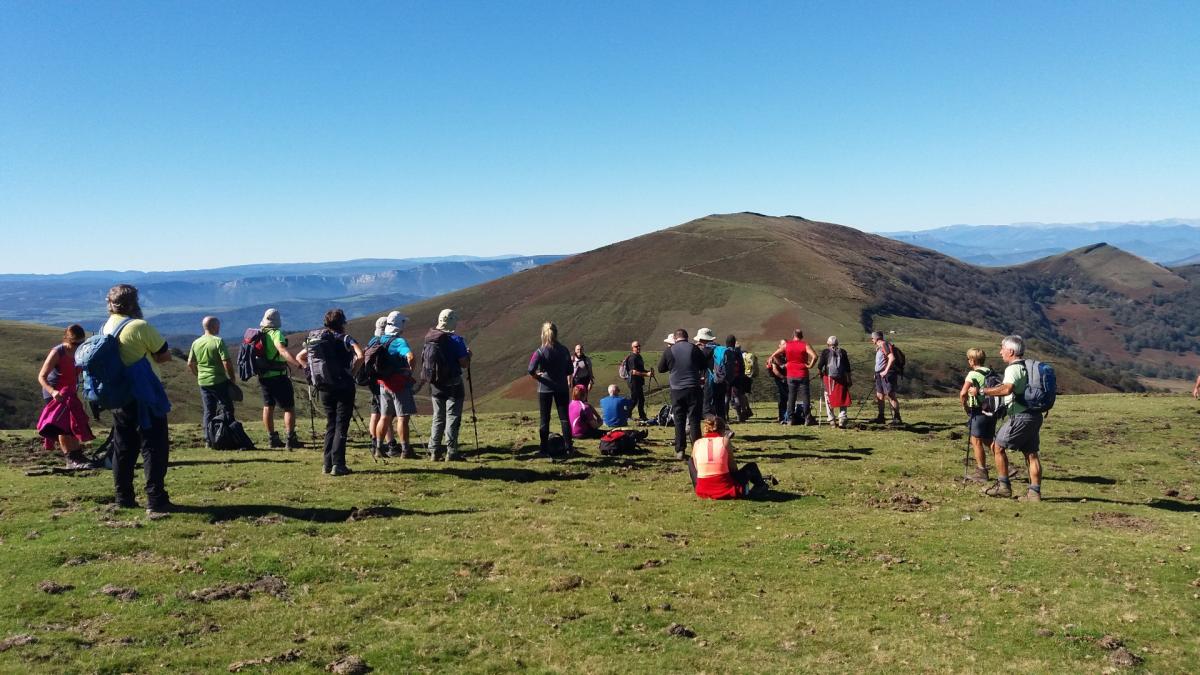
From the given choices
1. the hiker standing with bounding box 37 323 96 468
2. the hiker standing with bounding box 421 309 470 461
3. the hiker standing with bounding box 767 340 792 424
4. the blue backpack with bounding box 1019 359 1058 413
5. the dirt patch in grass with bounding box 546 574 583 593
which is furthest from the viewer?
the hiker standing with bounding box 767 340 792 424

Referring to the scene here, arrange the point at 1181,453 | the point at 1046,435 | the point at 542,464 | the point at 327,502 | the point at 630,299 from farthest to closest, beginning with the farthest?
1. the point at 630,299
2. the point at 1046,435
3. the point at 1181,453
4. the point at 542,464
5. the point at 327,502

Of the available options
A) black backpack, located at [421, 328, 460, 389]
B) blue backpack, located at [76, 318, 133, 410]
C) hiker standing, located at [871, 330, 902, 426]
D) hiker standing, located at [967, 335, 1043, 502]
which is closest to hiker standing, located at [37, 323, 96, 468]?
blue backpack, located at [76, 318, 133, 410]

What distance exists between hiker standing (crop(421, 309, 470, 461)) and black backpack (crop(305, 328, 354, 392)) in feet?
5.22

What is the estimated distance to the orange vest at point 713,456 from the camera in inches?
500

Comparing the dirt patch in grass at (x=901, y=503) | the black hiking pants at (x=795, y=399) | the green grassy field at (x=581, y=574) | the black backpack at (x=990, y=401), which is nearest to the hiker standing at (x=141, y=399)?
the green grassy field at (x=581, y=574)

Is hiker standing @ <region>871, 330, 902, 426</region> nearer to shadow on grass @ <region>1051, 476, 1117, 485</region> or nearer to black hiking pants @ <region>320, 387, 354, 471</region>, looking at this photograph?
shadow on grass @ <region>1051, 476, 1117, 485</region>

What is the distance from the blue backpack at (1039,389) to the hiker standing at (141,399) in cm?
1332

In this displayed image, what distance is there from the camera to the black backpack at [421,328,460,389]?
14445mm

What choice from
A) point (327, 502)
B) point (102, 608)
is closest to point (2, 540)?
point (102, 608)

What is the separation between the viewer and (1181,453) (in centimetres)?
1898

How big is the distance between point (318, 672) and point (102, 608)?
2849 millimetres

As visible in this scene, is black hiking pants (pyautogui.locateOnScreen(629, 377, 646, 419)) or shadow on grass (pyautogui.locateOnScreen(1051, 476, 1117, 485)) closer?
Answer: shadow on grass (pyautogui.locateOnScreen(1051, 476, 1117, 485))

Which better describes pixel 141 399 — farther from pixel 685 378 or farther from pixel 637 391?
pixel 637 391

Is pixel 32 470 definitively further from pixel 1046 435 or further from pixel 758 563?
pixel 1046 435
